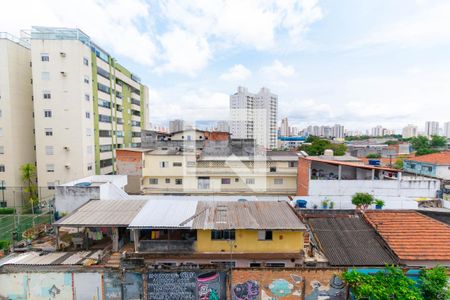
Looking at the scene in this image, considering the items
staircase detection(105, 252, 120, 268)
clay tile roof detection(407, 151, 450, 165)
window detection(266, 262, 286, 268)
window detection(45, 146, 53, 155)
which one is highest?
window detection(45, 146, 53, 155)

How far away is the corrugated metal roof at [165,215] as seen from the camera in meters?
10.4

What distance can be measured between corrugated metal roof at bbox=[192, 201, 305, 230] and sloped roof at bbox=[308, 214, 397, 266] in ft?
6.35

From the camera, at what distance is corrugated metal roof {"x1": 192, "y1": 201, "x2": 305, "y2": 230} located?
10391mm

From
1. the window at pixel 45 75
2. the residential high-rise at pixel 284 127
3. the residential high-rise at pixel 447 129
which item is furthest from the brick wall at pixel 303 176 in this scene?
the residential high-rise at pixel 447 129

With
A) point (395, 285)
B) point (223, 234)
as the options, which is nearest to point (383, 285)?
point (395, 285)

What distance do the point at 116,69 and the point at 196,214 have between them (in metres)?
31.7

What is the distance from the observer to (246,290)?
32.4ft

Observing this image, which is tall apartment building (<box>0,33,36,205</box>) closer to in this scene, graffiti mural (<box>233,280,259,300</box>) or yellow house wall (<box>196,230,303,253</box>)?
yellow house wall (<box>196,230,303,253</box>)

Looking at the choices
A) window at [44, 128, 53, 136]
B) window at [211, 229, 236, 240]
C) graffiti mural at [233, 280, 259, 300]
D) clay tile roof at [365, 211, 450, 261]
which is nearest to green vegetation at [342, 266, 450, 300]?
clay tile roof at [365, 211, 450, 261]

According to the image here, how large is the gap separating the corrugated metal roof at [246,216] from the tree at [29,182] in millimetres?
22737

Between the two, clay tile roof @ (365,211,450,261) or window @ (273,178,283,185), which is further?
window @ (273,178,283,185)

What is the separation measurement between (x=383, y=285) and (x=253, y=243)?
5.12 m

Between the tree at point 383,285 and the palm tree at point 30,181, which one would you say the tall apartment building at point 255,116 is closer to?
the tree at point 383,285

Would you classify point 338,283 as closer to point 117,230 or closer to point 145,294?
point 145,294
